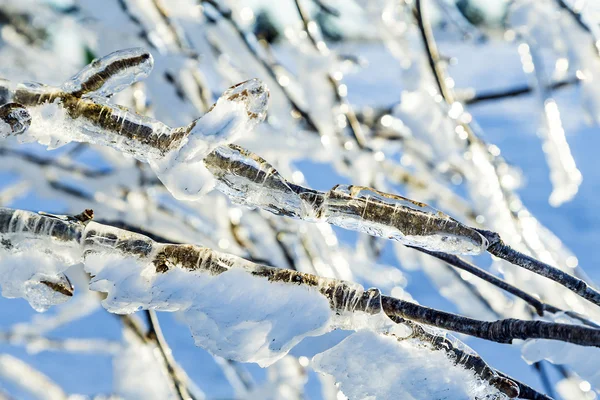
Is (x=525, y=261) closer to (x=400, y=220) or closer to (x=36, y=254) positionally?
(x=400, y=220)

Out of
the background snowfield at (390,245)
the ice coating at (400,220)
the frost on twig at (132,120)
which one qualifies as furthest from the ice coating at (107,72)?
the background snowfield at (390,245)

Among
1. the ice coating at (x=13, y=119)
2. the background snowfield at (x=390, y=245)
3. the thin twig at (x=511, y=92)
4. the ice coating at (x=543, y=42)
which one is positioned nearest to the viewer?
the ice coating at (x=13, y=119)

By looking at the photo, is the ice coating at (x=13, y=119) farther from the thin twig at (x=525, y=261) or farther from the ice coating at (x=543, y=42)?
the ice coating at (x=543, y=42)

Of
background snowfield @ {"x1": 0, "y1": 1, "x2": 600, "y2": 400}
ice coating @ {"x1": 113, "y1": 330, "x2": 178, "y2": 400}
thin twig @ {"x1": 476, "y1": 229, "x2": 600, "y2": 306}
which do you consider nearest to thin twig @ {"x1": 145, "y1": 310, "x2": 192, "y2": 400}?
ice coating @ {"x1": 113, "y1": 330, "x2": 178, "y2": 400}

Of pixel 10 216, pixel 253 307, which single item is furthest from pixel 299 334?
pixel 10 216

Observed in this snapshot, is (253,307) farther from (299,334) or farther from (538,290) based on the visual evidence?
(538,290)

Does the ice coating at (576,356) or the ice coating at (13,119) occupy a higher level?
the ice coating at (576,356)

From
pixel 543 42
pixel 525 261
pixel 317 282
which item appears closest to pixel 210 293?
pixel 317 282
